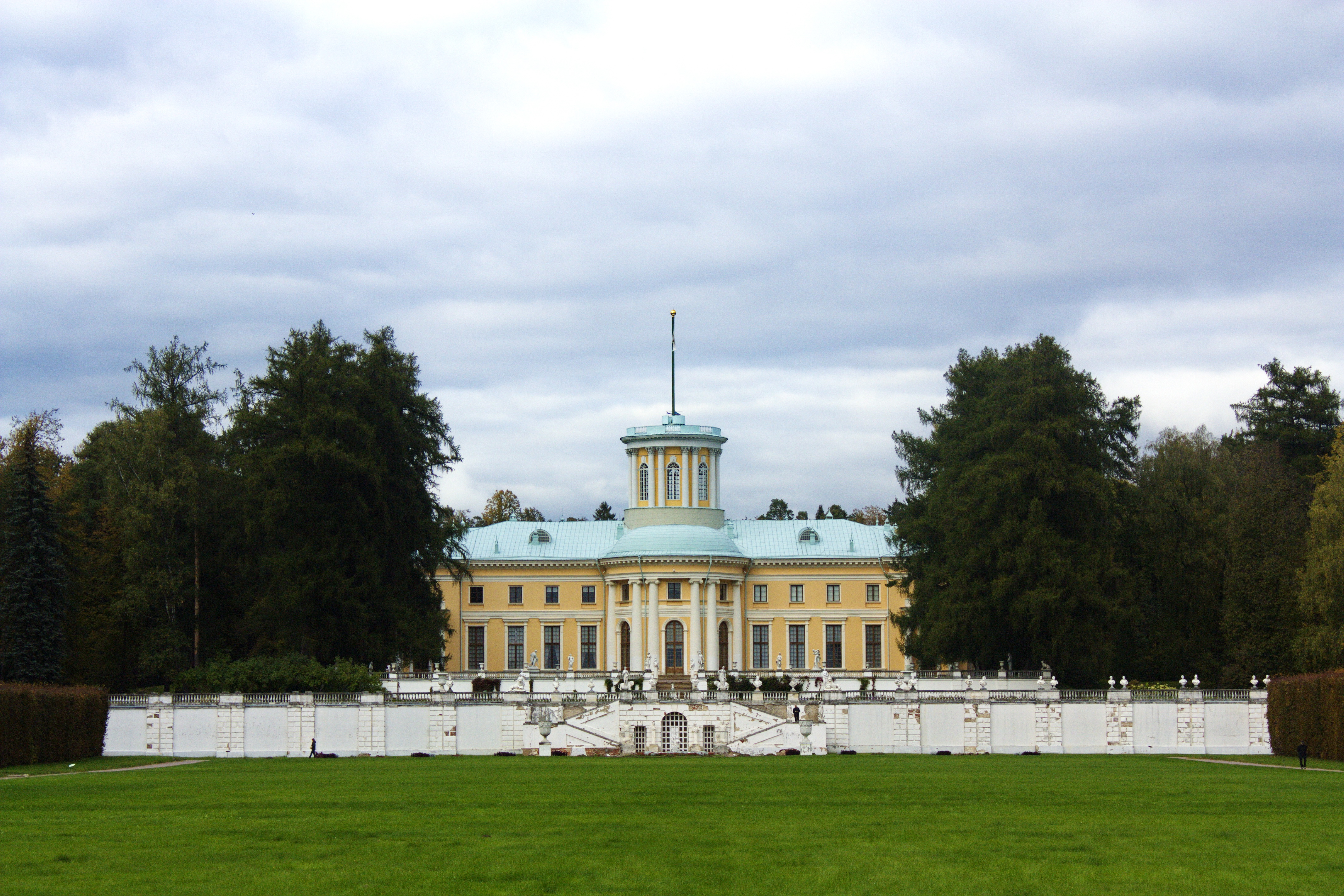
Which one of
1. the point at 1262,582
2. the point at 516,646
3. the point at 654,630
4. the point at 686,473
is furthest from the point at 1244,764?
the point at 516,646

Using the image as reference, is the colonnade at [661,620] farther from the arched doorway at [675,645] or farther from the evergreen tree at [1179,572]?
the evergreen tree at [1179,572]

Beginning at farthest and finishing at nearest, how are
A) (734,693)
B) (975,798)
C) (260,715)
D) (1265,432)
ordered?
(1265,432)
(734,693)
(260,715)
(975,798)

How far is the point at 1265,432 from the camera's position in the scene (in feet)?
234

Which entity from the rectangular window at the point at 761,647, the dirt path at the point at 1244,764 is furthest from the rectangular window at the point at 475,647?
the dirt path at the point at 1244,764

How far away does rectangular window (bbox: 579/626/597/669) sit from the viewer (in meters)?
81.7

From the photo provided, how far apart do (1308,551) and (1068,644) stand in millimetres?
9460

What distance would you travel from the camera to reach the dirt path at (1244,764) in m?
37.0

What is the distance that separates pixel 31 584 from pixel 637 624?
33030 mm

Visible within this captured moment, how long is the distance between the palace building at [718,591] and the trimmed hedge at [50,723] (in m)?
34.6

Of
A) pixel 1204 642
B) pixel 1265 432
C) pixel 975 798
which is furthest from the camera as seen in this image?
pixel 1265 432

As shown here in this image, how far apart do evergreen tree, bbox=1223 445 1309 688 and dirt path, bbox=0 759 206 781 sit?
122 feet

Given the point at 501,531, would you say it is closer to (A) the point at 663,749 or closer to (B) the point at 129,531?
(B) the point at 129,531

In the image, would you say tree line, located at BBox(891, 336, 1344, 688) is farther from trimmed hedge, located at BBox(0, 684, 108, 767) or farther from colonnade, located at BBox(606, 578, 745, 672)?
trimmed hedge, located at BBox(0, 684, 108, 767)

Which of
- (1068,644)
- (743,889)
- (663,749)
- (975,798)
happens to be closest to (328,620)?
(663,749)
